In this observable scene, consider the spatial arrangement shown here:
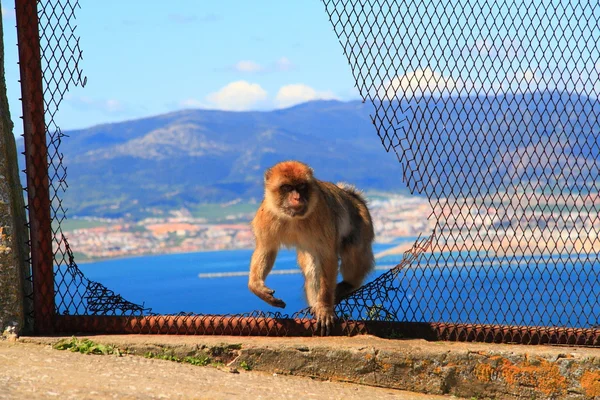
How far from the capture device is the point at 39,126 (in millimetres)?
5320

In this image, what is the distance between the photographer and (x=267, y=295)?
5.80 metres

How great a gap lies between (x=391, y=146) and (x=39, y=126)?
222 centimetres

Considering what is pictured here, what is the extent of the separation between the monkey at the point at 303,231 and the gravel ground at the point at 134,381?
0.64 m

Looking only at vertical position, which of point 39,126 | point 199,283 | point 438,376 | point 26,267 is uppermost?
point 39,126

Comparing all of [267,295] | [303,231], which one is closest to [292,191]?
[303,231]

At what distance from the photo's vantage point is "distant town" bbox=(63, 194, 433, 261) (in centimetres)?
9819

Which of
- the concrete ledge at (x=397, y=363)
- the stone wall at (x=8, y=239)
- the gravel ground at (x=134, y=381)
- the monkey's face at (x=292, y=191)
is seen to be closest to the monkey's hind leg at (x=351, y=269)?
the monkey's face at (x=292, y=191)

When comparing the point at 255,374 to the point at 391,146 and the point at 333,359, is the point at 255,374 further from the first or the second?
the point at 391,146

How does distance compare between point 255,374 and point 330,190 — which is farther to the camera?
point 330,190

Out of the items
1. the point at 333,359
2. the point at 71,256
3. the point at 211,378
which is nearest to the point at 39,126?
the point at 71,256

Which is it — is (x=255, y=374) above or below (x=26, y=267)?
below

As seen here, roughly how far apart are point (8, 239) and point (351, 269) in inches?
103

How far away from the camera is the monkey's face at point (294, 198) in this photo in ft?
18.9

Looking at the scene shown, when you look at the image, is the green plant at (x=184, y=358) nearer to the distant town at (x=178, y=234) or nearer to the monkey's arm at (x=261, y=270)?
the monkey's arm at (x=261, y=270)
